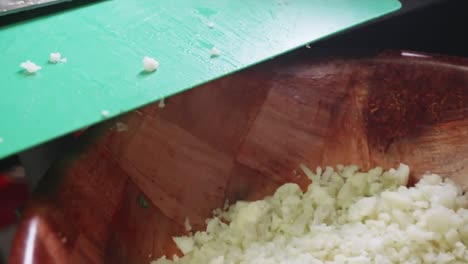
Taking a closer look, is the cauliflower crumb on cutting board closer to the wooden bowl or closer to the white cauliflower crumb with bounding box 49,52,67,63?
the wooden bowl

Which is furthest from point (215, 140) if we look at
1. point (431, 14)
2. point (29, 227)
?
point (431, 14)

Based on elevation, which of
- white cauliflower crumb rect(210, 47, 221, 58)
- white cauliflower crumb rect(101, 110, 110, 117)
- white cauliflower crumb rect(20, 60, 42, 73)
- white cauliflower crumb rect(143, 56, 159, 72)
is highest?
A: white cauliflower crumb rect(210, 47, 221, 58)

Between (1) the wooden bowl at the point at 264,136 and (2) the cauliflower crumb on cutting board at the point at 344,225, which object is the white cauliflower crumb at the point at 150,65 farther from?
(2) the cauliflower crumb on cutting board at the point at 344,225

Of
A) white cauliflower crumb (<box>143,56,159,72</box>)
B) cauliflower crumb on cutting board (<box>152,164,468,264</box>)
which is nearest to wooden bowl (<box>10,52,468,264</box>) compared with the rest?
cauliflower crumb on cutting board (<box>152,164,468,264</box>)

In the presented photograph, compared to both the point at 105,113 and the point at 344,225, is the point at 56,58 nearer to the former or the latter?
the point at 105,113

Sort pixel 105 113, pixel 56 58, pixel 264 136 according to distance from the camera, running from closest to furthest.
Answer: pixel 105 113
pixel 56 58
pixel 264 136

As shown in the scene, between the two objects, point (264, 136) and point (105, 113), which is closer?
point (105, 113)

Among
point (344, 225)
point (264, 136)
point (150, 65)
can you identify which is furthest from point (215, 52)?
point (344, 225)

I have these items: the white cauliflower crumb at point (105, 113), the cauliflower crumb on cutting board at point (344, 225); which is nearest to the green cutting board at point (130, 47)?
the white cauliflower crumb at point (105, 113)
